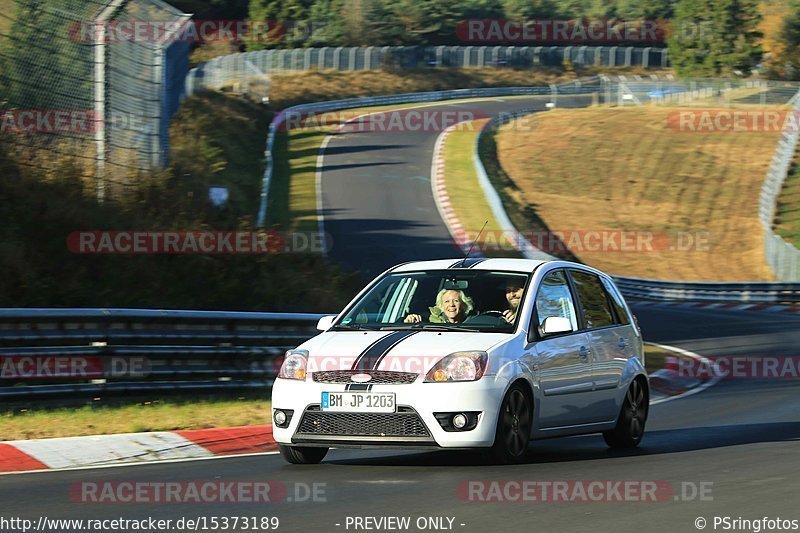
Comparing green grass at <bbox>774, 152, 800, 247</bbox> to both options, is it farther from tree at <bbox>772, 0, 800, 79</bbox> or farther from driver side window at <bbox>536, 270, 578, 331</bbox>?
tree at <bbox>772, 0, 800, 79</bbox>

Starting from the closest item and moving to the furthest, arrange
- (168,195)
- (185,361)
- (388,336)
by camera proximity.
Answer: (388,336) → (185,361) → (168,195)

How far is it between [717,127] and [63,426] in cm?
5455

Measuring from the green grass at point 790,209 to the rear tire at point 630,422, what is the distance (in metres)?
30.6

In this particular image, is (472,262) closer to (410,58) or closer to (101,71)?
(101,71)

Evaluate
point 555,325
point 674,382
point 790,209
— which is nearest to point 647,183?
point 790,209

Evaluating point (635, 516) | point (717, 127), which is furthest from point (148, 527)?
point (717, 127)

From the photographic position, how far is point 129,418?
1178 cm

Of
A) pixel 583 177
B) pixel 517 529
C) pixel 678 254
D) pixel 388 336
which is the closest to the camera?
pixel 517 529

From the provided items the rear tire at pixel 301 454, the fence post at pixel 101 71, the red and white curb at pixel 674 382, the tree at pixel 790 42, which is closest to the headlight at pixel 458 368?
the rear tire at pixel 301 454

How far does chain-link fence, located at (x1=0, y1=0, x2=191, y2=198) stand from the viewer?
17000 millimetres

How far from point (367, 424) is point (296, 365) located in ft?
2.45

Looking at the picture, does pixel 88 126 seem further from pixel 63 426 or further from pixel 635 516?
pixel 635 516

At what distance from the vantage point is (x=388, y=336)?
9250 millimetres

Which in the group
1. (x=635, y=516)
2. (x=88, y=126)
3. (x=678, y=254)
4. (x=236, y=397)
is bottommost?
(x=678, y=254)
